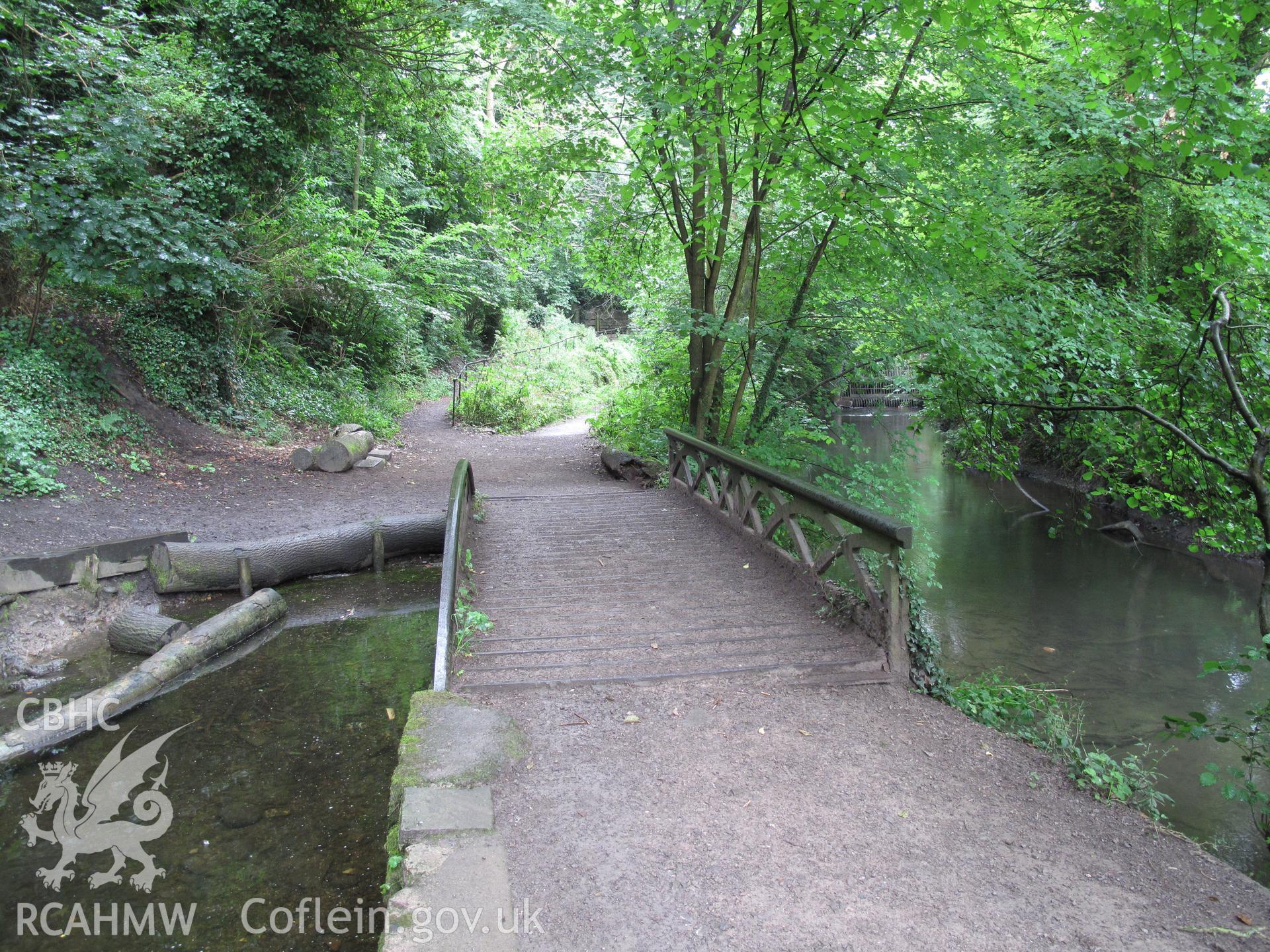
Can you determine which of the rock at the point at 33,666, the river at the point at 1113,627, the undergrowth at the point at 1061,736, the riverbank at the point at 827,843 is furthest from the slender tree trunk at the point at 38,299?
the undergrowth at the point at 1061,736

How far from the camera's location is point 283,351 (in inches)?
588

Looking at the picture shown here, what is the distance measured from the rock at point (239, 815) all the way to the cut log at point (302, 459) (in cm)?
790

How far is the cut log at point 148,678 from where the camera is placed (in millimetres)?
4895

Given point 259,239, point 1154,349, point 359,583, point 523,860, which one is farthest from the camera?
point 259,239

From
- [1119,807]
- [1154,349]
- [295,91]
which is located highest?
[295,91]

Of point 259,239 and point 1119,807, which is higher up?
point 259,239

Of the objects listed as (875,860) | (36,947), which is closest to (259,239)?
(36,947)

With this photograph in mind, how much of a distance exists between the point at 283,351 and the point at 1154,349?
47.1 ft

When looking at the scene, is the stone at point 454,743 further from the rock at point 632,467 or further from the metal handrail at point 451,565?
the rock at point 632,467

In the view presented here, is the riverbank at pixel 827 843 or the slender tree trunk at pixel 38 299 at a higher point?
the slender tree trunk at pixel 38 299

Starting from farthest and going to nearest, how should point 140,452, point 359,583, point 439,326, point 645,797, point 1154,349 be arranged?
1. point 439,326
2. point 140,452
3. point 359,583
4. point 1154,349
5. point 645,797

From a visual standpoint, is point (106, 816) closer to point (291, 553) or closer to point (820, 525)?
point (291, 553)

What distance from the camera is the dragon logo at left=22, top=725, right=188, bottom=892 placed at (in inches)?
150

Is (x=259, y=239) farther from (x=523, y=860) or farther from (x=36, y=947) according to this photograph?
(x=523, y=860)
